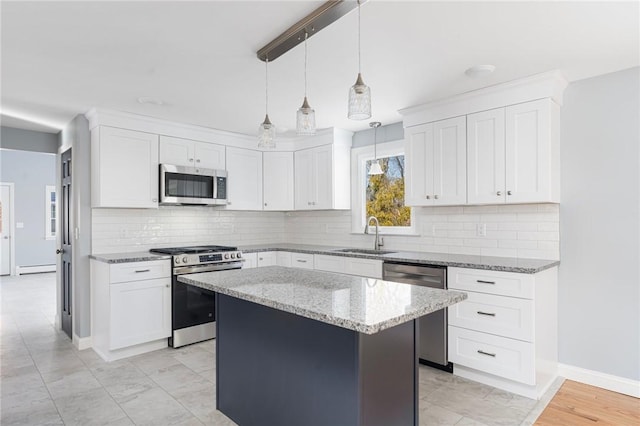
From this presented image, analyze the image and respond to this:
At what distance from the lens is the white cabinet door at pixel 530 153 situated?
2859mm

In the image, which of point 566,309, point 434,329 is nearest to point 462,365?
point 434,329

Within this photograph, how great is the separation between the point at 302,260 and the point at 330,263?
49 cm

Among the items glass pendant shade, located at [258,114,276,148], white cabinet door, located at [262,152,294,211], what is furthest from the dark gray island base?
white cabinet door, located at [262,152,294,211]

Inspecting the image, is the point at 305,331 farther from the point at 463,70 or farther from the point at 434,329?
the point at 463,70

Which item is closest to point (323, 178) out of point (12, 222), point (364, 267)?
point (364, 267)

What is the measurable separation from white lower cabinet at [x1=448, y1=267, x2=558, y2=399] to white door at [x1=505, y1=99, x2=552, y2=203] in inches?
25.0

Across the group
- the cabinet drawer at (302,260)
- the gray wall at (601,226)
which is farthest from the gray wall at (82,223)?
the gray wall at (601,226)

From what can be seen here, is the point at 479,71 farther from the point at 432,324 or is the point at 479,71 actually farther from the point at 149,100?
the point at 149,100

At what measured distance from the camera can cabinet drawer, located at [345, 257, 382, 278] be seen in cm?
353

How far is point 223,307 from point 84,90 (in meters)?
2.25

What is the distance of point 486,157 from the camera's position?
10.4 ft

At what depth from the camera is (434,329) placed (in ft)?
10.2

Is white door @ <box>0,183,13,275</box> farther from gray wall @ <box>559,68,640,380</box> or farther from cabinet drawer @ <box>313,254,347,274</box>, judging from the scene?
gray wall @ <box>559,68,640,380</box>

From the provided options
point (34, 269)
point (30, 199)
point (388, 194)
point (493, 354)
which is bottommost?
point (34, 269)
